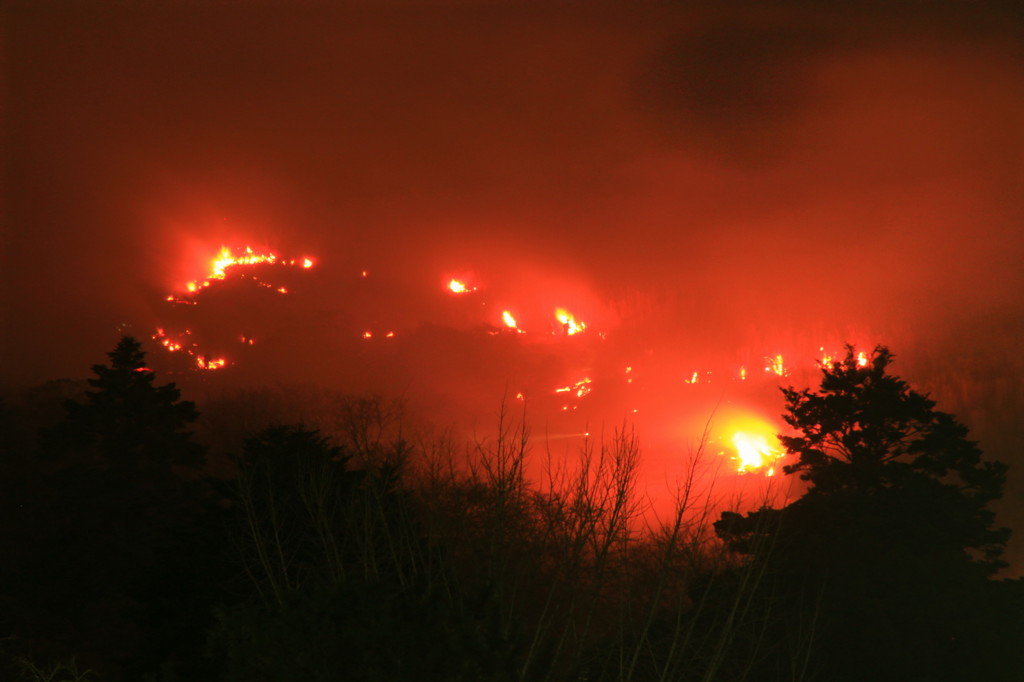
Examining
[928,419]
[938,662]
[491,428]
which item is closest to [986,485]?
[928,419]

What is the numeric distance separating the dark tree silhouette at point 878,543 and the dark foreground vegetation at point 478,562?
70 millimetres

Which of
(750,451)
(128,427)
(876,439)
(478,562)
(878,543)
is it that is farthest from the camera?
(750,451)

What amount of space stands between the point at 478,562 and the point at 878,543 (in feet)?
43.7

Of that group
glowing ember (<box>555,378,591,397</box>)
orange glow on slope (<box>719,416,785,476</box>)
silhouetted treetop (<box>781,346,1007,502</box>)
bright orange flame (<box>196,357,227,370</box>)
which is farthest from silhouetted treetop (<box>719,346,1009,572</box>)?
glowing ember (<box>555,378,591,397</box>)

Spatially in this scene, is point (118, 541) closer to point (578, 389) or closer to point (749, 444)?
point (749, 444)

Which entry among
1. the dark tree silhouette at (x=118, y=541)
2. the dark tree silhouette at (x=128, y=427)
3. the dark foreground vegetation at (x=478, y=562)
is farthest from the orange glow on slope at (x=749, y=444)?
the dark tree silhouette at (x=118, y=541)

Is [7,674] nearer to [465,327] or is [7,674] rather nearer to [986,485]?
[986,485]

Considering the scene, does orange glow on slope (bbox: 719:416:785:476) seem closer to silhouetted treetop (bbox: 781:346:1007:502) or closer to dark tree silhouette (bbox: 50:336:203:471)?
silhouetted treetop (bbox: 781:346:1007:502)

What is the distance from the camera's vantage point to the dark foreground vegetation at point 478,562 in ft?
31.4

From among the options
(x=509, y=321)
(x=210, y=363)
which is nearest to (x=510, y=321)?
(x=509, y=321)

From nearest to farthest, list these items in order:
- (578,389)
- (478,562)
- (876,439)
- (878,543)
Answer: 1. (478,562)
2. (878,543)
3. (876,439)
4. (578,389)

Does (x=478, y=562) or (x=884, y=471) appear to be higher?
(x=884, y=471)

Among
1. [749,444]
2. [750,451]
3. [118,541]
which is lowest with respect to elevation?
[118,541]

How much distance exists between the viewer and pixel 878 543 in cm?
2080
